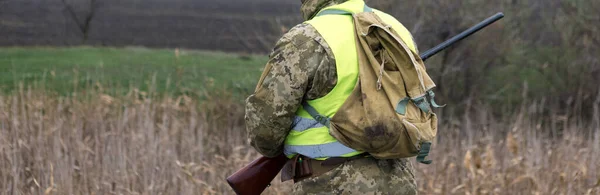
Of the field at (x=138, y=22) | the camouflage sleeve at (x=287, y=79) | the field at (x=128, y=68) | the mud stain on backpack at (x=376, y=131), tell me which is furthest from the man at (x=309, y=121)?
the field at (x=138, y=22)

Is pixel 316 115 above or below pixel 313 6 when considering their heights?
below

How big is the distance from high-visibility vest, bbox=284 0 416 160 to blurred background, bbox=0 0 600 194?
199 centimetres

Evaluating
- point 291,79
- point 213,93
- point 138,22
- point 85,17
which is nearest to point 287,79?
point 291,79

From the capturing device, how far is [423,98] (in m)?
2.78

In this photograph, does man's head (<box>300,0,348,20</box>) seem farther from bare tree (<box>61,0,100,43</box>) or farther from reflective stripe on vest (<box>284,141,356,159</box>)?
bare tree (<box>61,0,100,43</box>)

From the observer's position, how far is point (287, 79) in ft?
8.70

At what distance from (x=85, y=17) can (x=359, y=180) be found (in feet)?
53.3

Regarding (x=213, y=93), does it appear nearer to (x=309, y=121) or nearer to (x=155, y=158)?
(x=155, y=158)

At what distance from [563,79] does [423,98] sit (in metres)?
7.76

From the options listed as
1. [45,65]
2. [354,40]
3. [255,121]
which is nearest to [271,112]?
[255,121]

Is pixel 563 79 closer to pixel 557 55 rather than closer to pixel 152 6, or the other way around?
pixel 557 55

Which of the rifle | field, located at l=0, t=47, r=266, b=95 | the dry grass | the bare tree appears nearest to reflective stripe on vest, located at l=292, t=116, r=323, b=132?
the rifle

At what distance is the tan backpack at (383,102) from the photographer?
2656 mm

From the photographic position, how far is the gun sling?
277 centimetres
